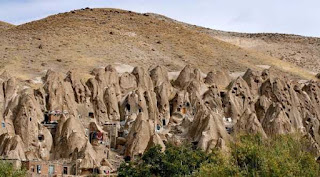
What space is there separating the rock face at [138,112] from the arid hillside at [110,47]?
10.7 m

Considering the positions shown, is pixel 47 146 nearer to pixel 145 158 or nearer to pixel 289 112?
pixel 145 158

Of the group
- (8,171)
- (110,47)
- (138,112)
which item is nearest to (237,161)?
(8,171)

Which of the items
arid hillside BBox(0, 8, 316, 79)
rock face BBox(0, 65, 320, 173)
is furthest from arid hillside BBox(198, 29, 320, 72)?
rock face BBox(0, 65, 320, 173)

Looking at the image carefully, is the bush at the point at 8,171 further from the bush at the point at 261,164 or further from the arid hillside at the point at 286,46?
the arid hillside at the point at 286,46

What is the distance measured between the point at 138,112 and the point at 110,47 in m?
39.0

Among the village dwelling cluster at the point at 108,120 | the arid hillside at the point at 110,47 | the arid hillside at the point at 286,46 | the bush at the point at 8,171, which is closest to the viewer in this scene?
the bush at the point at 8,171

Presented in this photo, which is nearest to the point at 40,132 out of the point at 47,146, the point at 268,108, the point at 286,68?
the point at 47,146

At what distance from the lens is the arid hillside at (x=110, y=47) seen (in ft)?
380

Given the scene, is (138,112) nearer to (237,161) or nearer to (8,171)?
(8,171)

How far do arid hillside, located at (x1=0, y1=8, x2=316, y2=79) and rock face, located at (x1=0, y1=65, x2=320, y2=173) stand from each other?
35.2 ft

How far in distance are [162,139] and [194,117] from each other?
20.1 ft

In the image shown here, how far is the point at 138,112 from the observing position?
3617 inches

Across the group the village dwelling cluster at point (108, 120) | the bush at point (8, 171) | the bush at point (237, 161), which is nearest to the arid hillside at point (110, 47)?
the village dwelling cluster at point (108, 120)

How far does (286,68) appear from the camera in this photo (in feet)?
446
